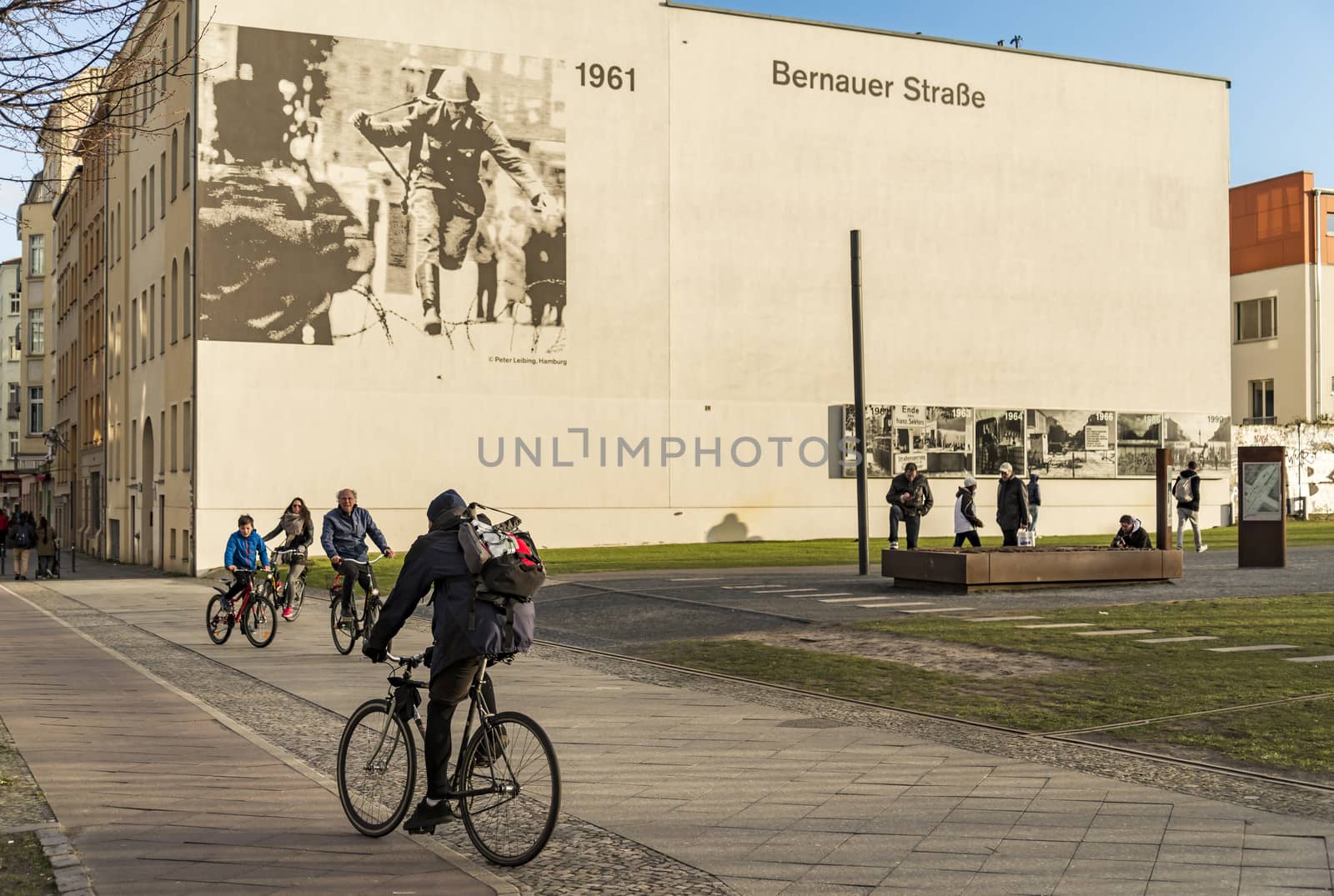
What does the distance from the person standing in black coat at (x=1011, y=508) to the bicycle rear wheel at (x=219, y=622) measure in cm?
1305

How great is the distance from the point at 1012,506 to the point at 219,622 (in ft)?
44.0

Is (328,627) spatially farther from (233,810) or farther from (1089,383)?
(1089,383)

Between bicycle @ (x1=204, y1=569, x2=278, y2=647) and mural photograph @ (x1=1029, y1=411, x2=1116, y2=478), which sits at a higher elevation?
mural photograph @ (x1=1029, y1=411, x2=1116, y2=478)

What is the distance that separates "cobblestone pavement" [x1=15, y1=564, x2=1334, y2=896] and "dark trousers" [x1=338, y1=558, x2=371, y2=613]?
14.3ft

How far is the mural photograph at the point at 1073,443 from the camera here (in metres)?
46.4

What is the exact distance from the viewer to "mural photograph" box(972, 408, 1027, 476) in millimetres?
45375

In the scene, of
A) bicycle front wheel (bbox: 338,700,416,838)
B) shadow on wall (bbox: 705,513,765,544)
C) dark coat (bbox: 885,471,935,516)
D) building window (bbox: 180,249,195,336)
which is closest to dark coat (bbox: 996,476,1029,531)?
dark coat (bbox: 885,471,935,516)

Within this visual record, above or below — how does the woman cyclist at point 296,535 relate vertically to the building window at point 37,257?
below

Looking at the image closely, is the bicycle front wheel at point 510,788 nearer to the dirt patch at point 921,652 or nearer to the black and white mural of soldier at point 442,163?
the dirt patch at point 921,652

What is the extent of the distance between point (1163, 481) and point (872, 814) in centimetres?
1973

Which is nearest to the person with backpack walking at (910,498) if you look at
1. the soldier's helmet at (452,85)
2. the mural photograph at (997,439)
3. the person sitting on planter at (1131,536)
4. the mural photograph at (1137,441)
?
the person sitting on planter at (1131,536)

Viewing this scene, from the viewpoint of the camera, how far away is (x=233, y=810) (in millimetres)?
7348

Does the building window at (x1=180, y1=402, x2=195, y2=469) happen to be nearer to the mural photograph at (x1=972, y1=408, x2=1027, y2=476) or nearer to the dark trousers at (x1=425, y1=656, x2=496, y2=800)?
the mural photograph at (x1=972, y1=408, x2=1027, y2=476)

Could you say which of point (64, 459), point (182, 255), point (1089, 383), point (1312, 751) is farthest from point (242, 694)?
point (64, 459)
